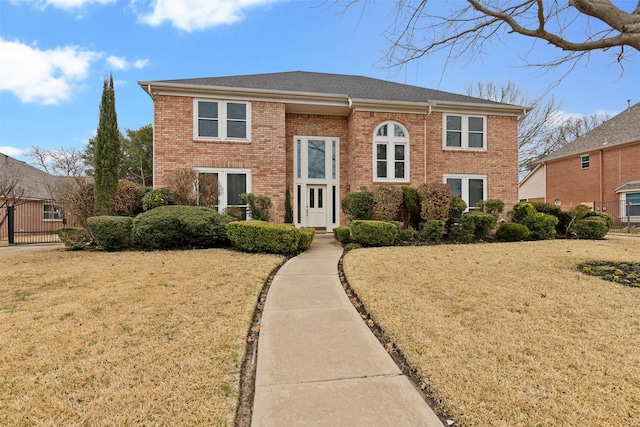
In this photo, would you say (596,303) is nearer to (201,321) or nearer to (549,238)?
(201,321)

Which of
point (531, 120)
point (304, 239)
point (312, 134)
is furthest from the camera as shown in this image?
point (531, 120)

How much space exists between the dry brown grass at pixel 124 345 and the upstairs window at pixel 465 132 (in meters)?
11.1

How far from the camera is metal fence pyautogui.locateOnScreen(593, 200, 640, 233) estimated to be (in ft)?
58.0

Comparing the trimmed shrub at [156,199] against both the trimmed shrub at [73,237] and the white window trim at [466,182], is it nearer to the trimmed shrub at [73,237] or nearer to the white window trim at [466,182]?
the trimmed shrub at [73,237]

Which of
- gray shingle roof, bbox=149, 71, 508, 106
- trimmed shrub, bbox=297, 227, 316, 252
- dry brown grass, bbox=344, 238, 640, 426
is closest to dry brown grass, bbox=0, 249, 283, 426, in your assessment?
dry brown grass, bbox=344, 238, 640, 426

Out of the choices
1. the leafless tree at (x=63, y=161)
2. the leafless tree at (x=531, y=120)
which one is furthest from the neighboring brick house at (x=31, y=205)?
the leafless tree at (x=531, y=120)

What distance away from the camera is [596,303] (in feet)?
12.9

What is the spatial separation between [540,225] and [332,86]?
32.3 ft

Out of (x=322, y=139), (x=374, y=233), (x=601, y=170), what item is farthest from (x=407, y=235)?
(x=601, y=170)

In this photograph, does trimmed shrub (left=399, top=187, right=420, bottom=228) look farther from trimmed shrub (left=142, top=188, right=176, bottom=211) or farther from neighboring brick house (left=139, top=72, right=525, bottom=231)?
trimmed shrub (left=142, top=188, right=176, bottom=211)

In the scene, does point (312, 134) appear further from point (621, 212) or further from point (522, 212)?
point (621, 212)

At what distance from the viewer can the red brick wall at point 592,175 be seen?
18.5 metres

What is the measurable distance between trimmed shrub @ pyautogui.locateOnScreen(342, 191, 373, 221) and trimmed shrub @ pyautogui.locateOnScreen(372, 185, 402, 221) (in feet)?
0.93

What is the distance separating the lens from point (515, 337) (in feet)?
9.70
